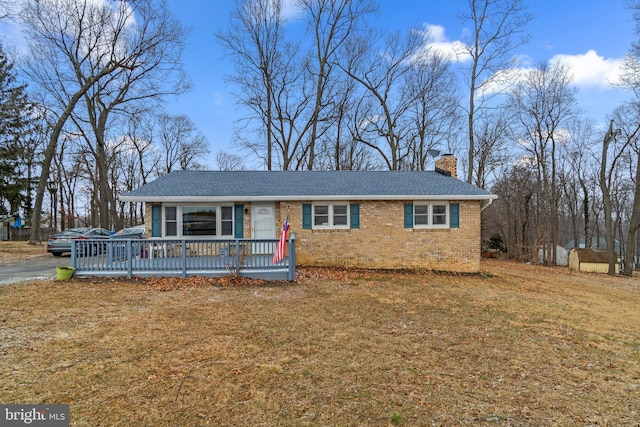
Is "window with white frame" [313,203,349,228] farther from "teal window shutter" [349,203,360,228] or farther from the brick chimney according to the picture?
the brick chimney

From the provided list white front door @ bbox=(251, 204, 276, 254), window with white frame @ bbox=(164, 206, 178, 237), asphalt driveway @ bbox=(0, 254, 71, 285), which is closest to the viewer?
asphalt driveway @ bbox=(0, 254, 71, 285)

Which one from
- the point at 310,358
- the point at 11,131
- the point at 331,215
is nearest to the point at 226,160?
the point at 11,131

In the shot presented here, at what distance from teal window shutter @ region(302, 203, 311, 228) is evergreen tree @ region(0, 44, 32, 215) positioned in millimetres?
22418

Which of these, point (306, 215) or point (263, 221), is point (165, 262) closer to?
point (263, 221)

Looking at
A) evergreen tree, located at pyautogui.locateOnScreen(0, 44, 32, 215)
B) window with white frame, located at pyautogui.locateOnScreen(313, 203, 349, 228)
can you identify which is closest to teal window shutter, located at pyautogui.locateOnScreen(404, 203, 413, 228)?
window with white frame, located at pyautogui.locateOnScreen(313, 203, 349, 228)

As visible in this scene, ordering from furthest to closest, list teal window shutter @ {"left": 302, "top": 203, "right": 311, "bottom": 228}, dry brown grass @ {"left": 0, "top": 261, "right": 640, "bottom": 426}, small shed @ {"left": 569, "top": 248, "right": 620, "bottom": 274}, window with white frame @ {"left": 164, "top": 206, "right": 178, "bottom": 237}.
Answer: small shed @ {"left": 569, "top": 248, "right": 620, "bottom": 274} < teal window shutter @ {"left": 302, "top": 203, "right": 311, "bottom": 228} < window with white frame @ {"left": 164, "top": 206, "right": 178, "bottom": 237} < dry brown grass @ {"left": 0, "top": 261, "right": 640, "bottom": 426}

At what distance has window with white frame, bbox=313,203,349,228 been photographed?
39.0 ft

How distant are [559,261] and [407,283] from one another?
26.5m

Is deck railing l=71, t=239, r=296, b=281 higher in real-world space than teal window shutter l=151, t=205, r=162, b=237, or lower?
lower

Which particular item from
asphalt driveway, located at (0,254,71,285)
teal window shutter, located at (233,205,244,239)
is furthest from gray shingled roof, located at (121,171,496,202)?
asphalt driveway, located at (0,254,71,285)

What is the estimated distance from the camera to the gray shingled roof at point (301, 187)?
11375 millimetres

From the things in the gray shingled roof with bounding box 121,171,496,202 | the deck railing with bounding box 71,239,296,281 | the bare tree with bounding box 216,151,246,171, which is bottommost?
the deck railing with bounding box 71,239,296,281

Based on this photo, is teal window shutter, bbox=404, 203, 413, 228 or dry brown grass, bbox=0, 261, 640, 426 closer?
dry brown grass, bbox=0, 261, 640, 426

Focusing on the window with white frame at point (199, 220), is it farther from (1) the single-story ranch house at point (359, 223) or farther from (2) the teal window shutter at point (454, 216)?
(2) the teal window shutter at point (454, 216)
